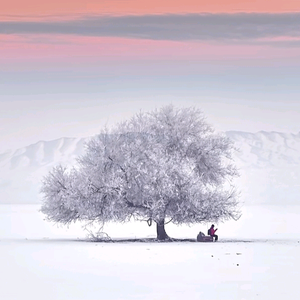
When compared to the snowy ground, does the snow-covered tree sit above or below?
above

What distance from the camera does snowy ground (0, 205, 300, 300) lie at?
24922 millimetres

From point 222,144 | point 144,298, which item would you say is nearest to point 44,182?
point 222,144

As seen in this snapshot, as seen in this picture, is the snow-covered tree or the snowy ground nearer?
the snowy ground

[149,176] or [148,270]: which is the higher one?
[149,176]

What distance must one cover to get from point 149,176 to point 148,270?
629 inches

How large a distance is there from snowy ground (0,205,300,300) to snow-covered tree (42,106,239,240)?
2.47m

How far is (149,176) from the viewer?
→ 4688 cm

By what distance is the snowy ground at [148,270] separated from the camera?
2492cm

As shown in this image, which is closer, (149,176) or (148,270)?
(148,270)

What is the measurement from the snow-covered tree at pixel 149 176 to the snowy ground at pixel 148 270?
2472mm

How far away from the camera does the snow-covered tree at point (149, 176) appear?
4709cm

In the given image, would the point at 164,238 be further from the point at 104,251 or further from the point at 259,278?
the point at 259,278

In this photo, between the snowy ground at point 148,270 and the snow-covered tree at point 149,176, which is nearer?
the snowy ground at point 148,270

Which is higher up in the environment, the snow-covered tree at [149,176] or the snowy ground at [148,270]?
the snow-covered tree at [149,176]
